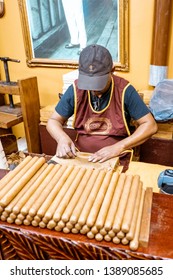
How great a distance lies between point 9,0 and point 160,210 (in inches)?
113

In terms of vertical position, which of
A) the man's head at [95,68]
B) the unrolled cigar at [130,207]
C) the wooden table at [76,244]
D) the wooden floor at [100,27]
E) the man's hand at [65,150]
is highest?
the wooden floor at [100,27]

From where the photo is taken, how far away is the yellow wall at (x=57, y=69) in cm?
238

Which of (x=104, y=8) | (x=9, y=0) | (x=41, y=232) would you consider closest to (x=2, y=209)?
(x=41, y=232)

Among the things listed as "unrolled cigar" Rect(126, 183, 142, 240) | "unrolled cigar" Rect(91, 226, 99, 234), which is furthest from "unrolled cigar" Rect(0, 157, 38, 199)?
"unrolled cigar" Rect(126, 183, 142, 240)

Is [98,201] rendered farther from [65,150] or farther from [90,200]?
[65,150]

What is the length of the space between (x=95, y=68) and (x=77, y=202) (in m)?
1.07

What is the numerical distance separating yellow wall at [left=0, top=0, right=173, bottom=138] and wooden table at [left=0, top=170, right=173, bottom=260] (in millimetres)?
1937

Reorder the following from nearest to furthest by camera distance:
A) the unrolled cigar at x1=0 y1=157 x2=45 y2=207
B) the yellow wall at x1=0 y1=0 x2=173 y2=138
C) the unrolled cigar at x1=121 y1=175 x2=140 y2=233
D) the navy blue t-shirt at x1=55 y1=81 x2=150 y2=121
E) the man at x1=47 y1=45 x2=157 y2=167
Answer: the unrolled cigar at x1=121 y1=175 x2=140 y2=233
the unrolled cigar at x1=0 y1=157 x2=45 y2=207
the man at x1=47 y1=45 x2=157 y2=167
the navy blue t-shirt at x1=55 y1=81 x2=150 y2=121
the yellow wall at x1=0 y1=0 x2=173 y2=138

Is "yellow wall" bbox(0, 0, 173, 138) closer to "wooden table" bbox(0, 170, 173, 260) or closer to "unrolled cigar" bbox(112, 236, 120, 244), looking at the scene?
"wooden table" bbox(0, 170, 173, 260)

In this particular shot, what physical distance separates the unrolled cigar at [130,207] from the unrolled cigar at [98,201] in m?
0.09

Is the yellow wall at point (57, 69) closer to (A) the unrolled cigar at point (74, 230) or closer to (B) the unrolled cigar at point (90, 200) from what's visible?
(B) the unrolled cigar at point (90, 200)

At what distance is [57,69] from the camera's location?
9.61ft

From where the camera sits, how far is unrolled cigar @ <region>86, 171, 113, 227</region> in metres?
0.76

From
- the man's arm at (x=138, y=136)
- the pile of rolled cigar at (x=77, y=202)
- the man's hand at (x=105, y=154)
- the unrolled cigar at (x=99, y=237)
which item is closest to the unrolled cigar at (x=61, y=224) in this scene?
the pile of rolled cigar at (x=77, y=202)
